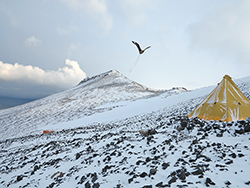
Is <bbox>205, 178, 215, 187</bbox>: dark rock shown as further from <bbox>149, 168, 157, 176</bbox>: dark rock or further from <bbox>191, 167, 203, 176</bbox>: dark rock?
<bbox>149, 168, 157, 176</bbox>: dark rock

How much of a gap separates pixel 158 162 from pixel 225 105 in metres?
7.42

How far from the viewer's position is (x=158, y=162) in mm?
5863

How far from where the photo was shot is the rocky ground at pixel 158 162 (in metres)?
4.61

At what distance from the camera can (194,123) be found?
914cm

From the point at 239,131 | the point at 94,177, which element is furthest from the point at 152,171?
the point at 239,131

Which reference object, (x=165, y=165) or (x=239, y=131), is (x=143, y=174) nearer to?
(x=165, y=165)

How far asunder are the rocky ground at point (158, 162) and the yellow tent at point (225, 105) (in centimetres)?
152

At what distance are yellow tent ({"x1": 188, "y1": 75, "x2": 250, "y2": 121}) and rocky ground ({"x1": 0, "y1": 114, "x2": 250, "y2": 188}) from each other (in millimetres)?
1519

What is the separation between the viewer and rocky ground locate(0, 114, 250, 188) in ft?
15.1

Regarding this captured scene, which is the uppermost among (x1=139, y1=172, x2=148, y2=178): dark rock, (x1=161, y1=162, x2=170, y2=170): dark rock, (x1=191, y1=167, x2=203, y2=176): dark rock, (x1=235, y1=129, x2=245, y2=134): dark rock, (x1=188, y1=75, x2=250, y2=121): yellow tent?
(x1=188, y1=75, x2=250, y2=121): yellow tent

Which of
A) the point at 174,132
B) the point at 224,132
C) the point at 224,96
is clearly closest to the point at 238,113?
the point at 224,96

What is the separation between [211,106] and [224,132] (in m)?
3.18

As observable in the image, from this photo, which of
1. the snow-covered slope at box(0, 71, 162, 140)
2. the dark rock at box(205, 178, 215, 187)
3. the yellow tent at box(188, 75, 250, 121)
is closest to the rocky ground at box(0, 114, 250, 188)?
the dark rock at box(205, 178, 215, 187)

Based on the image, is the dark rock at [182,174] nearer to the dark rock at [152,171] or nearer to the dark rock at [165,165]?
the dark rock at [165,165]
